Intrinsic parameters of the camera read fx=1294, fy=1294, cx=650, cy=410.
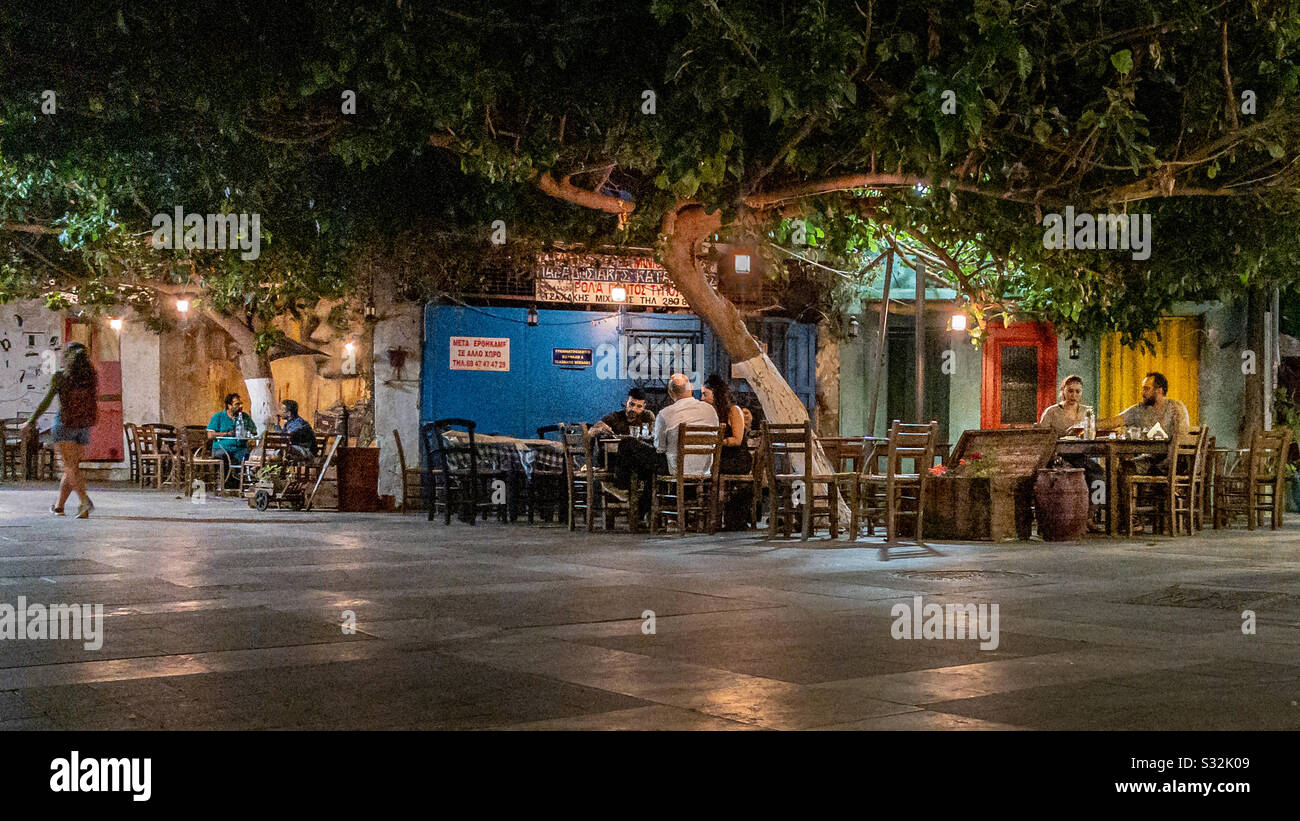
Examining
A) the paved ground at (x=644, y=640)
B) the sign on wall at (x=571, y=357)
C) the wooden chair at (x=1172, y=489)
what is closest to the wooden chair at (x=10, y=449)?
the sign on wall at (x=571, y=357)

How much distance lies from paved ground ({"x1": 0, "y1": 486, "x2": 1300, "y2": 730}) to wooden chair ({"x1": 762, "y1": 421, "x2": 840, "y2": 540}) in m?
0.61

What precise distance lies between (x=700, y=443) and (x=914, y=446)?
211 centimetres

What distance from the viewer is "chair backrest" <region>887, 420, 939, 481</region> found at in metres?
11.7

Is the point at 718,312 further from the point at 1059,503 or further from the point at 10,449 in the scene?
the point at 10,449

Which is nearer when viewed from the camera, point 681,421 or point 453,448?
point 681,421

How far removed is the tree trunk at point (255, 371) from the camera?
846 inches

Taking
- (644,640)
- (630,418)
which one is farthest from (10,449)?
(644,640)

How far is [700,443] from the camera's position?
12.9 m

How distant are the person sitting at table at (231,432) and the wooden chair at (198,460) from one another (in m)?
0.14

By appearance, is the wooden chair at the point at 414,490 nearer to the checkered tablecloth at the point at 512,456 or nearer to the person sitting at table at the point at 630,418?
the checkered tablecloth at the point at 512,456

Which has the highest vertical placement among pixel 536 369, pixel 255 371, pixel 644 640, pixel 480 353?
pixel 480 353

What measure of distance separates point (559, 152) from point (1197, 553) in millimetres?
6894

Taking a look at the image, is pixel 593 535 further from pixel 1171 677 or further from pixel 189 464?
pixel 189 464

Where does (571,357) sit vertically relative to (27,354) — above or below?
below
